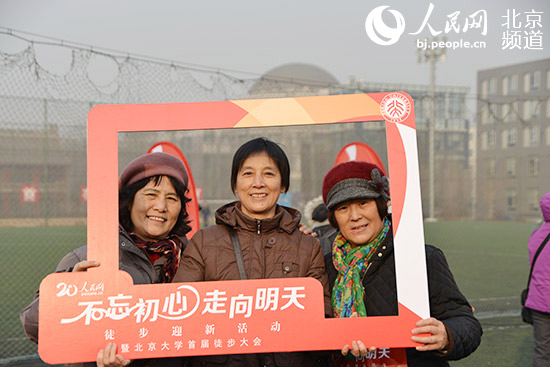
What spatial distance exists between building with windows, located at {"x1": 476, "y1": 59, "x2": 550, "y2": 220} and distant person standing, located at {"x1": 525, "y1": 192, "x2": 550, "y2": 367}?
19.2ft

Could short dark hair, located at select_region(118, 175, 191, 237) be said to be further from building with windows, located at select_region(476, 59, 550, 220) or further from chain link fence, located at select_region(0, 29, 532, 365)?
building with windows, located at select_region(476, 59, 550, 220)

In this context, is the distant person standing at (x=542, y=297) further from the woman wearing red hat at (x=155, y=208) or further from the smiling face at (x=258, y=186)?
the woman wearing red hat at (x=155, y=208)

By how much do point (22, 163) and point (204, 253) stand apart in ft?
25.6

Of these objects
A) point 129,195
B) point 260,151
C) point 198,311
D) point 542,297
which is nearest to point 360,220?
point 260,151

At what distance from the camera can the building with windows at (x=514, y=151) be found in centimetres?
1048

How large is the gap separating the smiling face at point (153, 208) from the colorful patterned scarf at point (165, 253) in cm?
5

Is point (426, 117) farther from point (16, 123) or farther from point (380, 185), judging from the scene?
point (380, 185)

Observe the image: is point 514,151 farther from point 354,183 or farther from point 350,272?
point 350,272

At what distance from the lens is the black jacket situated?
231 centimetres

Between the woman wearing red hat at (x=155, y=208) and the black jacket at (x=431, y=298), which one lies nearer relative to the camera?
the black jacket at (x=431, y=298)

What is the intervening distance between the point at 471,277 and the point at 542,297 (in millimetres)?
8774

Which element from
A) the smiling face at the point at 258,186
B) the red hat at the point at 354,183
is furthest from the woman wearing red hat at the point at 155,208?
the red hat at the point at 354,183

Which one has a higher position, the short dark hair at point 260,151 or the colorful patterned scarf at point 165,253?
the short dark hair at point 260,151

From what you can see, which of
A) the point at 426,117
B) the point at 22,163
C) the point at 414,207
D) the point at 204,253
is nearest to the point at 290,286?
the point at 204,253
